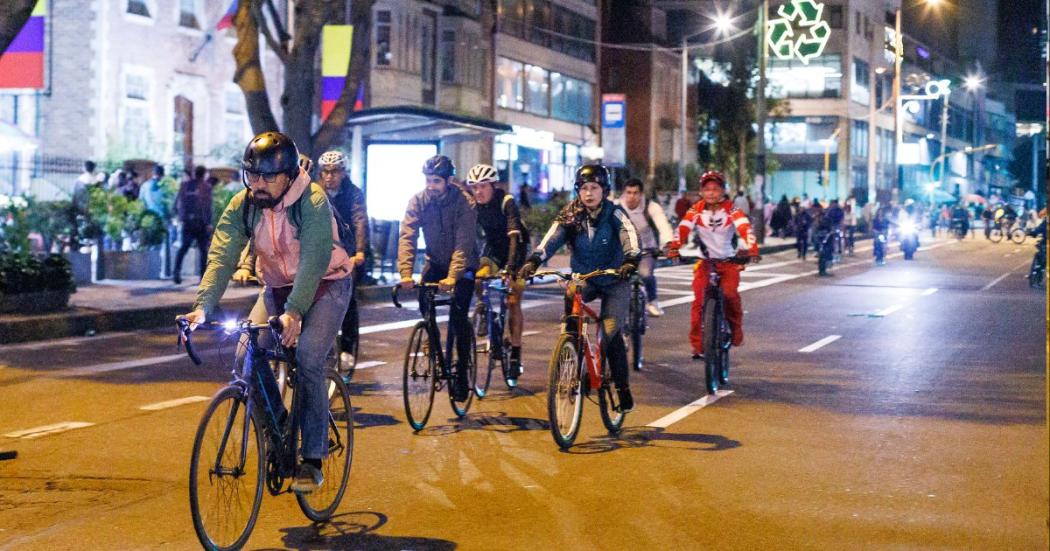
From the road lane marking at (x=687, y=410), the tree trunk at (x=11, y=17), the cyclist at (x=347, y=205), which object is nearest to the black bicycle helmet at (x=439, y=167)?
the cyclist at (x=347, y=205)

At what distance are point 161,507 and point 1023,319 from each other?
15642 mm

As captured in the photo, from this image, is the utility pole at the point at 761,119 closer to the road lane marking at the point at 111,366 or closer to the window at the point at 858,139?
the road lane marking at the point at 111,366

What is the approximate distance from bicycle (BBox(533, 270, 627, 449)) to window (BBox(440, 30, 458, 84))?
1462 inches

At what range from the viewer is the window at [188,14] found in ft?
112

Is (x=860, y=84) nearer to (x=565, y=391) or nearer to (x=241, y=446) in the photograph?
(x=565, y=391)

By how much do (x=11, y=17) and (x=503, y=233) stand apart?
4770 millimetres

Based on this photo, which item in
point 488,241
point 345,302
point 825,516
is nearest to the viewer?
point 345,302

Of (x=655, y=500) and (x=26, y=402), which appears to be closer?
(x=655, y=500)

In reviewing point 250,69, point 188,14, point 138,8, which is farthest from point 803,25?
point 250,69

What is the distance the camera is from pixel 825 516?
24.2ft

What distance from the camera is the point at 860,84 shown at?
95.2 m

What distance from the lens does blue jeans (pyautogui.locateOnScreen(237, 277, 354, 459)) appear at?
6.62 meters

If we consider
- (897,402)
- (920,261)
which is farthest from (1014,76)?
(897,402)

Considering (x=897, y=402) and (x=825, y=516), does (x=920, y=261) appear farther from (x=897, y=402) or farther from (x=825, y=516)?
(x=825, y=516)
